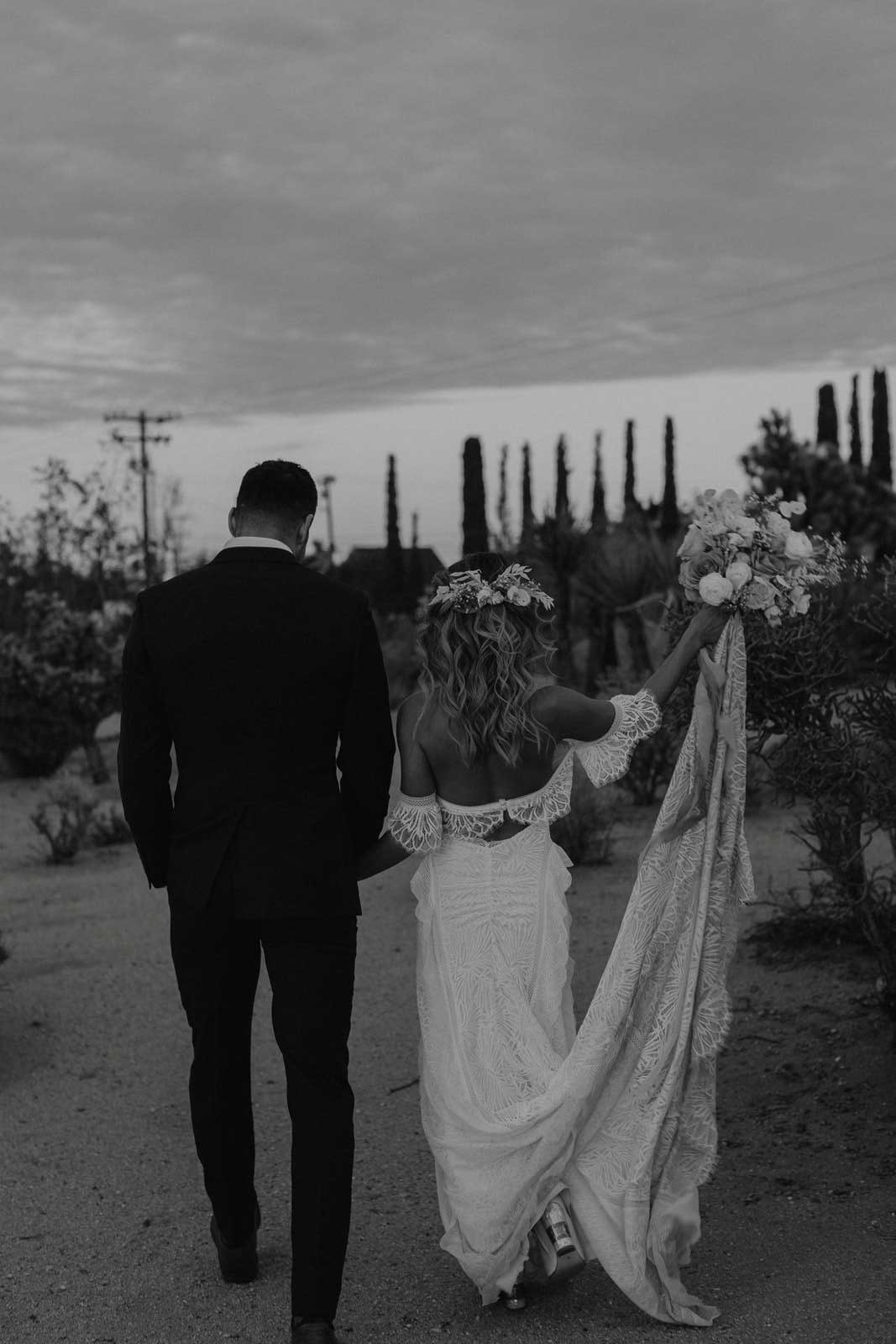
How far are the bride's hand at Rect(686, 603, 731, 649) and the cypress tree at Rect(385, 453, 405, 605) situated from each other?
5378cm

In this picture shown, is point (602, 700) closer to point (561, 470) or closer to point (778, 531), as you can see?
point (778, 531)

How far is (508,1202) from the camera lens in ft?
13.7

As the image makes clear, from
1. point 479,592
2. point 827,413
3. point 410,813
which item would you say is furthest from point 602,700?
point 827,413

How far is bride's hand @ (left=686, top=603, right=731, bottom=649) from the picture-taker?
4637mm

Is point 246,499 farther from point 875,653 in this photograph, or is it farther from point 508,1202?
point 875,653

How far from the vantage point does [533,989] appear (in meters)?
4.41

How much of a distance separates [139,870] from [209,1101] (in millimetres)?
8594

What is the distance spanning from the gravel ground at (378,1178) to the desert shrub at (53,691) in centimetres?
1035

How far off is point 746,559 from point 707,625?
23cm

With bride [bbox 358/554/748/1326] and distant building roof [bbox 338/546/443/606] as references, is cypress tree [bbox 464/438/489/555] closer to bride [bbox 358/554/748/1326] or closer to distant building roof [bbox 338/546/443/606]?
distant building roof [bbox 338/546/443/606]

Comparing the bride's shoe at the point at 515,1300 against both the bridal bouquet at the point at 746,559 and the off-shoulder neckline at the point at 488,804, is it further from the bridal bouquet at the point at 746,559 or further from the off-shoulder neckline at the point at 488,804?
the bridal bouquet at the point at 746,559

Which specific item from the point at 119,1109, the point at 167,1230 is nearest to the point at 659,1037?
the point at 167,1230

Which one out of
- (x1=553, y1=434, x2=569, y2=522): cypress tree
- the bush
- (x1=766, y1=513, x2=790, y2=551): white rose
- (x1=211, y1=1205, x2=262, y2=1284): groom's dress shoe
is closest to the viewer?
(x1=211, y1=1205, x2=262, y2=1284): groom's dress shoe

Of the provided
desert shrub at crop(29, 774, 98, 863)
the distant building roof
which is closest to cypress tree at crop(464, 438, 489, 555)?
the distant building roof
